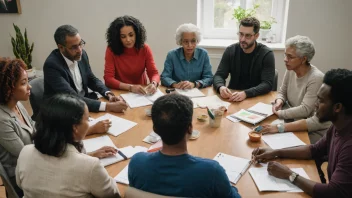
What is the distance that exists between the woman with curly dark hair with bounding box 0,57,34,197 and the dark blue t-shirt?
0.87 metres

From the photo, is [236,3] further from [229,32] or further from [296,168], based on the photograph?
[296,168]

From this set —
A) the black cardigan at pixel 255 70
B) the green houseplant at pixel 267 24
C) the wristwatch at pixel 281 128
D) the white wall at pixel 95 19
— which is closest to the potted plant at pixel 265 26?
the green houseplant at pixel 267 24

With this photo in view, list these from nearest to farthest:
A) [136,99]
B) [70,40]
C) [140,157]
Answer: [140,157] < [70,40] < [136,99]

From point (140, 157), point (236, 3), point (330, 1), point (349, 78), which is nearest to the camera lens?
point (140, 157)

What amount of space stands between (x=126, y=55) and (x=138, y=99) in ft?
2.13

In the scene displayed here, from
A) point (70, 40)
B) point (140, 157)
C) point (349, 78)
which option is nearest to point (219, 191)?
point (140, 157)

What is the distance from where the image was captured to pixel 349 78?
146 centimetres

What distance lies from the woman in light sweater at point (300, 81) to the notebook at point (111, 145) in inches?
42.6

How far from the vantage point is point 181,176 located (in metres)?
1.10

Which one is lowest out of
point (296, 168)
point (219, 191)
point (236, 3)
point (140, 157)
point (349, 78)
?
point (296, 168)

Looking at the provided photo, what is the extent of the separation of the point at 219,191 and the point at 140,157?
1.09 feet

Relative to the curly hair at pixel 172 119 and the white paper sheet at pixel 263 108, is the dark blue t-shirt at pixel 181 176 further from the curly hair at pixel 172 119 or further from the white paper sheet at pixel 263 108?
the white paper sheet at pixel 263 108

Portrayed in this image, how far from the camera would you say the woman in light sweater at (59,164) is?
1.20 m

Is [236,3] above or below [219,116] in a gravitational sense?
above
